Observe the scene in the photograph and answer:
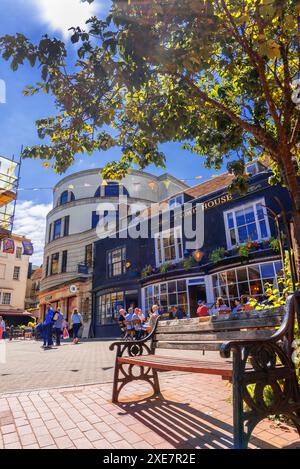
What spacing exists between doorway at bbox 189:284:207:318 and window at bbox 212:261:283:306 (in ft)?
3.94

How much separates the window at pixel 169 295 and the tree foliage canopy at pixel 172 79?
37.6ft

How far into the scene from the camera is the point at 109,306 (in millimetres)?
22375

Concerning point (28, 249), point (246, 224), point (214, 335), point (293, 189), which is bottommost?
point (214, 335)

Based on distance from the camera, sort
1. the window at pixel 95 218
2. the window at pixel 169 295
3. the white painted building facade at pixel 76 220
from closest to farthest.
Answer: the window at pixel 169 295 < the white painted building facade at pixel 76 220 < the window at pixel 95 218

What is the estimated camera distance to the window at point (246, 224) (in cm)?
1444

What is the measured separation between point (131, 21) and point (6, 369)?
7.40 metres

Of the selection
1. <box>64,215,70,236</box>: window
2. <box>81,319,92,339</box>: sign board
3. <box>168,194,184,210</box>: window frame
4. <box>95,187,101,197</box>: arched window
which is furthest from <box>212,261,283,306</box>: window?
<box>64,215,70,236</box>: window

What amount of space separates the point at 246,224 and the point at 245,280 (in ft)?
9.12

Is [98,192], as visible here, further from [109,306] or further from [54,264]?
[109,306]

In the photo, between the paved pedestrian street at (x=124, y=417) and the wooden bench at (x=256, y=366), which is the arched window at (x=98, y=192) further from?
the wooden bench at (x=256, y=366)

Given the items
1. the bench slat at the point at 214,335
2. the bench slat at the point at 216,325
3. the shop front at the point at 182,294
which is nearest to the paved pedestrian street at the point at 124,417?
the bench slat at the point at 214,335

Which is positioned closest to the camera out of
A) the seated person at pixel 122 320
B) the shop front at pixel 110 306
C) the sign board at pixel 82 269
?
the seated person at pixel 122 320

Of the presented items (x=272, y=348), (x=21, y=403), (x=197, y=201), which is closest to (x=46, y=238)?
(x=197, y=201)

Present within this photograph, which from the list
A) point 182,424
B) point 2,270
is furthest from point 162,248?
point 2,270
